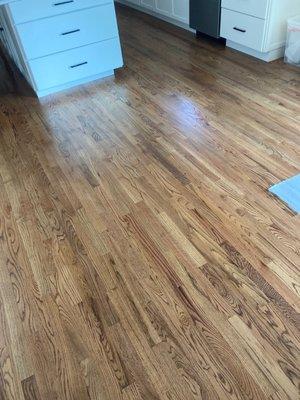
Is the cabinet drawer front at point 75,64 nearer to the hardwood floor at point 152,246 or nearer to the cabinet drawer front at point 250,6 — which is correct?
the hardwood floor at point 152,246

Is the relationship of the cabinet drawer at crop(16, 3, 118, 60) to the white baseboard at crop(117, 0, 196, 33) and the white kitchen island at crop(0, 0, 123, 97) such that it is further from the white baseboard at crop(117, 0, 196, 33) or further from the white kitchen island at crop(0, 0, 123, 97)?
the white baseboard at crop(117, 0, 196, 33)

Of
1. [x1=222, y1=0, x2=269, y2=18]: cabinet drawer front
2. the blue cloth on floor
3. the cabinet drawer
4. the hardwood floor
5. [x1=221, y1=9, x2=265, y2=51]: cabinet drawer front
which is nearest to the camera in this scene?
the hardwood floor

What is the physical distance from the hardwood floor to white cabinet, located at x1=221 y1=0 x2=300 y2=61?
346 millimetres

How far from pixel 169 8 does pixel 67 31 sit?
1.79 metres

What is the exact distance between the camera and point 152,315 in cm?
120

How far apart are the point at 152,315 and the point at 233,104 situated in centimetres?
Answer: 174

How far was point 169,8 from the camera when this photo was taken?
12.4ft

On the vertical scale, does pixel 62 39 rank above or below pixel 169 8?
above

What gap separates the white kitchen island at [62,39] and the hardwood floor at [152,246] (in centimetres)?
33

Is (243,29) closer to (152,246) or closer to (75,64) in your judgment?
(75,64)

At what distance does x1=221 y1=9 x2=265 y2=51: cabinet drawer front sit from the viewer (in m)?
2.68

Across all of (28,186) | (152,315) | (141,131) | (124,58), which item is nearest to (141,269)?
(152,315)

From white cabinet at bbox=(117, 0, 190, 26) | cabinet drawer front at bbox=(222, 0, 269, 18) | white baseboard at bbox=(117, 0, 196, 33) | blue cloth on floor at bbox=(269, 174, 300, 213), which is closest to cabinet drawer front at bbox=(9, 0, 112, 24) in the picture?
cabinet drawer front at bbox=(222, 0, 269, 18)

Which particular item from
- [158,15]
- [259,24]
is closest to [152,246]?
[259,24]
